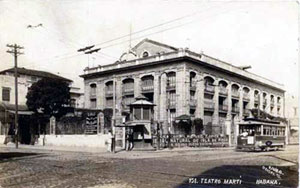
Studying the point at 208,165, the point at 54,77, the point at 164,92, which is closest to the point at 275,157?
the point at 208,165

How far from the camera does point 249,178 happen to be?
4.30 metres

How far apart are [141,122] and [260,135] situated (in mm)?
2500

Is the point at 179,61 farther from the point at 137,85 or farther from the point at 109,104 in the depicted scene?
the point at 109,104

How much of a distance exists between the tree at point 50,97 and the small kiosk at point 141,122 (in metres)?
1.14

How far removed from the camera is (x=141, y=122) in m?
7.71

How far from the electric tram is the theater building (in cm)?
15

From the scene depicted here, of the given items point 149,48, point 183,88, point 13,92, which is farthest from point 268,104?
point 13,92

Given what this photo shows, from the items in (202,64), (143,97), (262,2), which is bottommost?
(143,97)

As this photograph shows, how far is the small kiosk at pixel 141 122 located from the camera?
6.08 metres

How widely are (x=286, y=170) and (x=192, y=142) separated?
264 cm

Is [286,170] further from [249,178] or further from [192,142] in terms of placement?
[192,142]

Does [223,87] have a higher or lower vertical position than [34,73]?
lower

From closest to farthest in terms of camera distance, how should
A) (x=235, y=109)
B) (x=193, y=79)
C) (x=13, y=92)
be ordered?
(x=235, y=109)
(x=193, y=79)
(x=13, y=92)

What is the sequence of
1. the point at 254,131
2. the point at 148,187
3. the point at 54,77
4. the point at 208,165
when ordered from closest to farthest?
the point at 148,187, the point at 208,165, the point at 254,131, the point at 54,77
